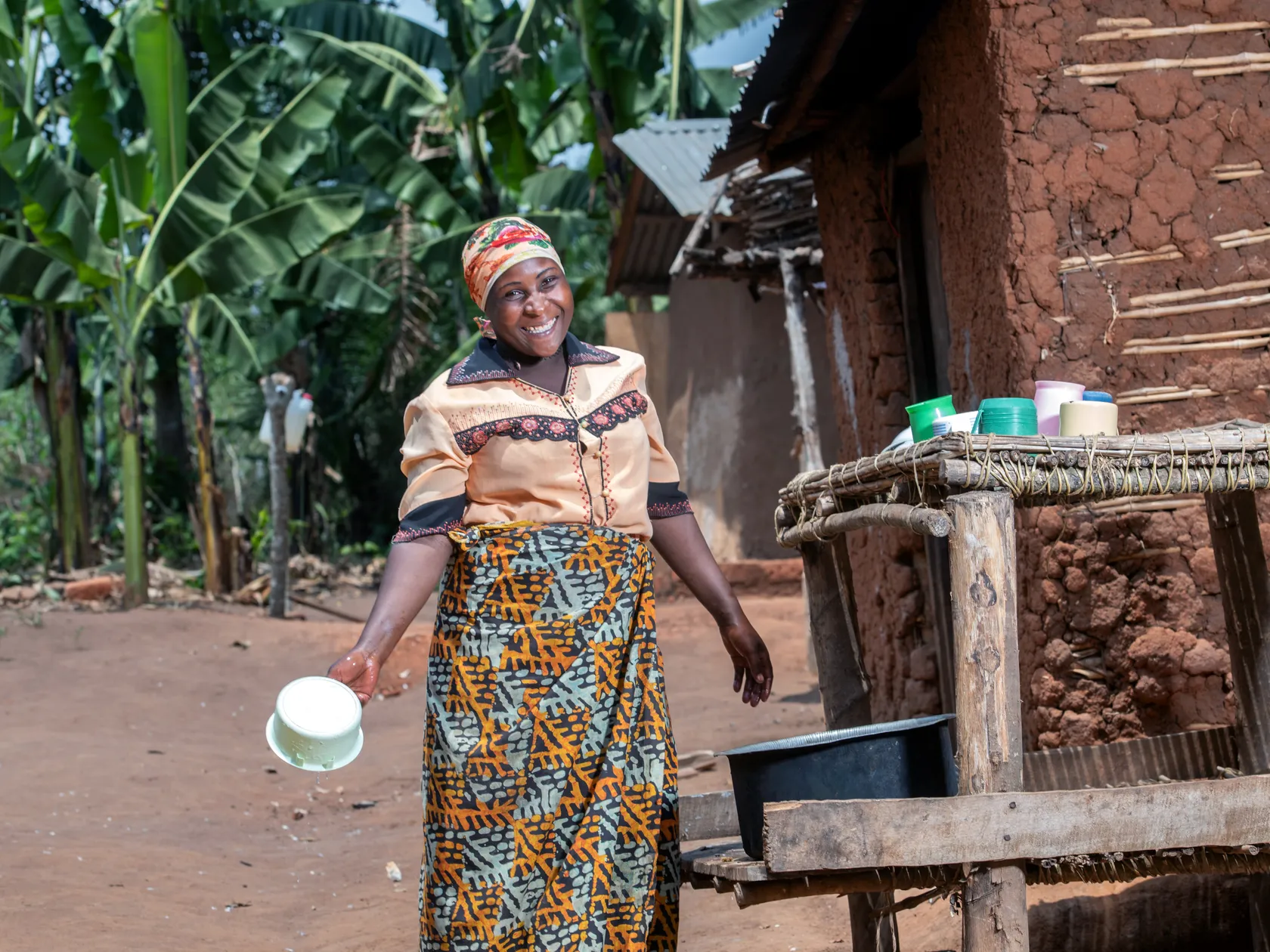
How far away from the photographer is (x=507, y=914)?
2537 mm

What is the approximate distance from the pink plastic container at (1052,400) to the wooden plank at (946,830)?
93 cm

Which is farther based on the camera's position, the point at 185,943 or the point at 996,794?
the point at 185,943

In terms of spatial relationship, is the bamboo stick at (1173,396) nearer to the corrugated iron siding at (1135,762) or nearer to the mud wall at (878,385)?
the corrugated iron siding at (1135,762)

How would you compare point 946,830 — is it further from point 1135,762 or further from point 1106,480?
point 1135,762

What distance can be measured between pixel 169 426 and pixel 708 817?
15.6m

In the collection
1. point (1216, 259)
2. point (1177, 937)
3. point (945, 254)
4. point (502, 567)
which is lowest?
point (1177, 937)

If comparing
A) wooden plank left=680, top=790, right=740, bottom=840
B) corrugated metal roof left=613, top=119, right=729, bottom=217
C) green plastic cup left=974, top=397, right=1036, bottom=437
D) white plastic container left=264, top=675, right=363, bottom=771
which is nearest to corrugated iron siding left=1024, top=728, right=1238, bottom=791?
wooden plank left=680, top=790, right=740, bottom=840

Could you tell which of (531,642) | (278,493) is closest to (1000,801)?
(531,642)

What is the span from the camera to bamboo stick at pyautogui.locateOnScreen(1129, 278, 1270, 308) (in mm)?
3744

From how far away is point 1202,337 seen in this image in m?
3.73

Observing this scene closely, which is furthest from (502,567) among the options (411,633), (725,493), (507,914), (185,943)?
(725,493)

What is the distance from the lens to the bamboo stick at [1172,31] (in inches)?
149

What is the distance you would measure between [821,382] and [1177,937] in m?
7.63

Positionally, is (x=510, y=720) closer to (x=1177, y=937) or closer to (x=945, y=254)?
(x=1177, y=937)
